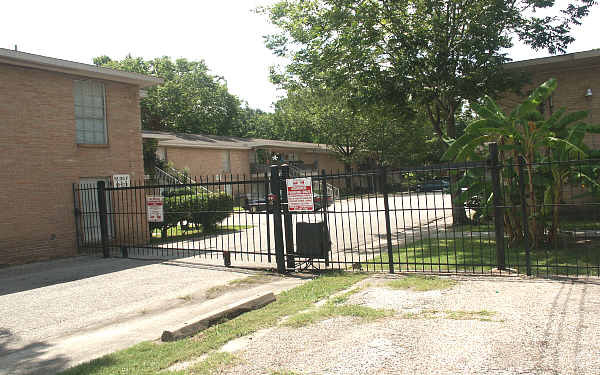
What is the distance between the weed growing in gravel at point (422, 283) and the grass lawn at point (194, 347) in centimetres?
117

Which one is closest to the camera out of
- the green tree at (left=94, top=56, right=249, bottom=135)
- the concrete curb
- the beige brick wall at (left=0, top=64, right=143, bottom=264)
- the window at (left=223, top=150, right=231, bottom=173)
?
the concrete curb

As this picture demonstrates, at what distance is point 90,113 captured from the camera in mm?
14836

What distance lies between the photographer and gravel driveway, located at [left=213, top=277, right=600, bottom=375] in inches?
174

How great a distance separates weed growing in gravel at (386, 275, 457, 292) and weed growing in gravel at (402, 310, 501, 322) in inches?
48.0

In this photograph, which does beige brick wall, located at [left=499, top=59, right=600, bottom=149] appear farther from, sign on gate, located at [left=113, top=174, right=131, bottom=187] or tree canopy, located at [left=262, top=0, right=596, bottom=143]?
sign on gate, located at [left=113, top=174, right=131, bottom=187]

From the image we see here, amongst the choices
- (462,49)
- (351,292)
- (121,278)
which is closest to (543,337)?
(351,292)

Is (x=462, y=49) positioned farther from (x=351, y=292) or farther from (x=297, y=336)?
(x=297, y=336)

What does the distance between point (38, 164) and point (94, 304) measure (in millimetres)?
6812

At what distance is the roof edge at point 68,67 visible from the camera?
1260 centimetres

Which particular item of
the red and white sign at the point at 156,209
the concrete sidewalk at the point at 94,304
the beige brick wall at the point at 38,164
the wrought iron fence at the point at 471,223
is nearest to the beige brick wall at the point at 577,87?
the wrought iron fence at the point at 471,223

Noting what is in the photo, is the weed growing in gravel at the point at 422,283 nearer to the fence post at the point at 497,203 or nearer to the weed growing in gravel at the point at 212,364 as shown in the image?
the fence post at the point at 497,203

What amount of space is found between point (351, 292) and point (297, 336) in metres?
2.14

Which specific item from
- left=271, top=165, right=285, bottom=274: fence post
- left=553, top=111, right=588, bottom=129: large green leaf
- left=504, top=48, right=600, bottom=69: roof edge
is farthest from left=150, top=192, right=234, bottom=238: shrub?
left=553, top=111, right=588, bottom=129: large green leaf

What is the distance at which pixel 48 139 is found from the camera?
44.3 feet
